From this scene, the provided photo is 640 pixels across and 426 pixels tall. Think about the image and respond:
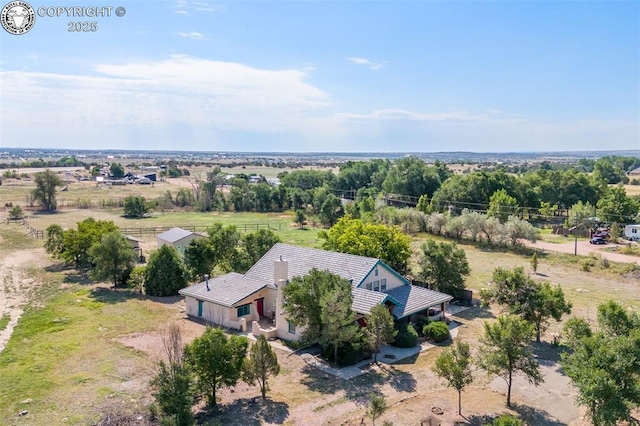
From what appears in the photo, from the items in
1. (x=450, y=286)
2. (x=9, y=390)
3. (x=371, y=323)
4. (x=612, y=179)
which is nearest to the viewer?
(x=9, y=390)

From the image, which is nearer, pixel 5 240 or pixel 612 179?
pixel 5 240

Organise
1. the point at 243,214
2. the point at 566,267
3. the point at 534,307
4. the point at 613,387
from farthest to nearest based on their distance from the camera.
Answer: the point at 243,214 < the point at 566,267 < the point at 534,307 < the point at 613,387

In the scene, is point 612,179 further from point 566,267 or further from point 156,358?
point 156,358

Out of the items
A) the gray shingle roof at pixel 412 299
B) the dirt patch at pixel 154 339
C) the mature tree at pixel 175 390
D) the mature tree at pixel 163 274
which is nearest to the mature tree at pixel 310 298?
the gray shingle roof at pixel 412 299

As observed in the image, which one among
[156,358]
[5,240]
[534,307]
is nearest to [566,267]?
[534,307]

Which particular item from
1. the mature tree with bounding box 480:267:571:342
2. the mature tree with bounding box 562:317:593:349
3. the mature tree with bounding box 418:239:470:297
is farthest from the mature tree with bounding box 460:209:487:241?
the mature tree with bounding box 562:317:593:349

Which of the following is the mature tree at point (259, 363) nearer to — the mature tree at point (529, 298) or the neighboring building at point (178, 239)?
the mature tree at point (529, 298)
